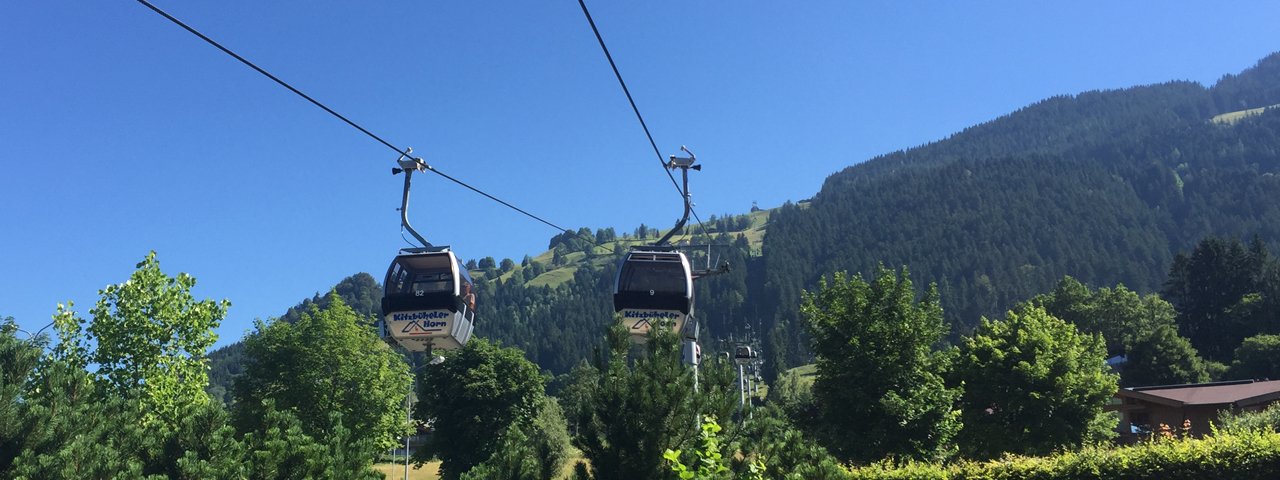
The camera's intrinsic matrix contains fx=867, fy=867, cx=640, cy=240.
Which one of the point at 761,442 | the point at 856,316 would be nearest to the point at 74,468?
the point at 761,442

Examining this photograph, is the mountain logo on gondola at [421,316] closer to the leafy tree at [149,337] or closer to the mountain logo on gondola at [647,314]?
the mountain logo on gondola at [647,314]

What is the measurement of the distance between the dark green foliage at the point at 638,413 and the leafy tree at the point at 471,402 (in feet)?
172

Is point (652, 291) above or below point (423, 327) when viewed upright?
above

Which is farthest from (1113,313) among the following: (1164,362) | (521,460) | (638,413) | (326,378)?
(638,413)

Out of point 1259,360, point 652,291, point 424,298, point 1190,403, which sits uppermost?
point 424,298

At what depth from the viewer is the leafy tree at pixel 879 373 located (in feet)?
85.0

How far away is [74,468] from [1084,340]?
34.4 m

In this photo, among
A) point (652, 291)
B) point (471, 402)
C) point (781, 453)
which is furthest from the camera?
point (471, 402)

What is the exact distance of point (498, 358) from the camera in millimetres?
67250

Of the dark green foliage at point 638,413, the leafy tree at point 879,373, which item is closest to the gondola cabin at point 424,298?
the dark green foliage at point 638,413

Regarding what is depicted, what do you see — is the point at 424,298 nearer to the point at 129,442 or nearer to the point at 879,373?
the point at 129,442

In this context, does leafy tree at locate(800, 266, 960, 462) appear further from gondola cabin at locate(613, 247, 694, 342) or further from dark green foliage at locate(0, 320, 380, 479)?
dark green foliage at locate(0, 320, 380, 479)

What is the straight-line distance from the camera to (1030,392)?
30.1 meters

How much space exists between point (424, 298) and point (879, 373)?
14.5 meters
